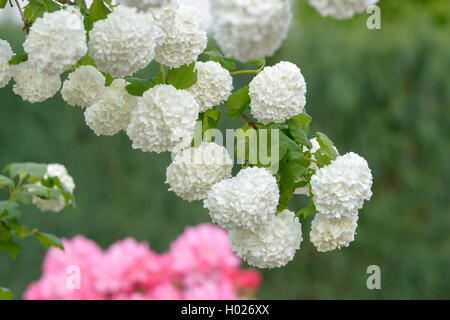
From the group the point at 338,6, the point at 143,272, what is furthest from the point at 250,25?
the point at 143,272

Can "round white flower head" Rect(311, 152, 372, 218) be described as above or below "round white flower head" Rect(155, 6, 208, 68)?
below

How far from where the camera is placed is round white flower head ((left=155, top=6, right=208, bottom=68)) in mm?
1298

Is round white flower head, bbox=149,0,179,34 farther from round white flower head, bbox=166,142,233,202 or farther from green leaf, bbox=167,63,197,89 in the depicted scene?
round white flower head, bbox=166,142,233,202

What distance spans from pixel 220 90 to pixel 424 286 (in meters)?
3.26

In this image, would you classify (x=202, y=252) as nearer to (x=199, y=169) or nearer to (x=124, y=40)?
(x=199, y=169)

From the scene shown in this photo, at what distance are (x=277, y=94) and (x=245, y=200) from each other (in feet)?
0.85

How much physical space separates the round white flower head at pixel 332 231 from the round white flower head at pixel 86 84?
0.61 m

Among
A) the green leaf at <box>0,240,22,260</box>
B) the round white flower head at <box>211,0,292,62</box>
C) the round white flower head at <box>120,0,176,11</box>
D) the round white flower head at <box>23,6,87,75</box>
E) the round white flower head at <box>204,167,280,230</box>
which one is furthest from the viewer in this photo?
the green leaf at <box>0,240,22,260</box>

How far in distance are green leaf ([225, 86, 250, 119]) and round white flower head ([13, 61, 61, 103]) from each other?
1.43ft

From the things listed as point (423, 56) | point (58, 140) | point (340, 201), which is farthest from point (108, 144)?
point (340, 201)

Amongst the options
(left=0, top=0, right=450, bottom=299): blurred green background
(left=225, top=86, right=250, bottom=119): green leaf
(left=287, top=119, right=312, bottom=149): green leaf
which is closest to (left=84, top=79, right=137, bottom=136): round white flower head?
(left=225, top=86, right=250, bottom=119): green leaf

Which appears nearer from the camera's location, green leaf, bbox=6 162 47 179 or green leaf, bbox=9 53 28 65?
green leaf, bbox=9 53 28 65

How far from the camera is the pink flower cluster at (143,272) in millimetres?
3570

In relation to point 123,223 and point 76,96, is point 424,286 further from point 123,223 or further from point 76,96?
point 76,96
